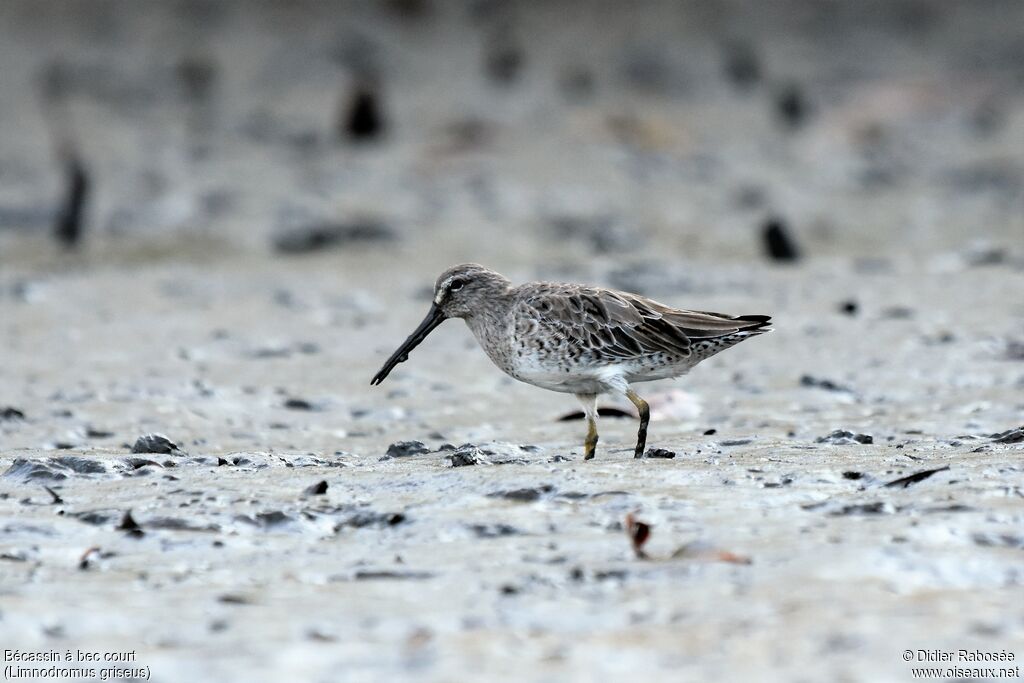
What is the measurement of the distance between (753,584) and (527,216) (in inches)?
499

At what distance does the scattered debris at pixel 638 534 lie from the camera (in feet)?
15.5

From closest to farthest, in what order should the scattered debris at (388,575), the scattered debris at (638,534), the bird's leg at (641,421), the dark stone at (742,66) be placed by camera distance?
1. the scattered debris at (388,575)
2. the scattered debris at (638,534)
3. the bird's leg at (641,421)
4. the dark stone at (742,66)

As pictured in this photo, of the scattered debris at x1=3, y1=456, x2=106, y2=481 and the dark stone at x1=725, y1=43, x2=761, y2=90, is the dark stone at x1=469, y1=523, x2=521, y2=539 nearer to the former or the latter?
the scattered debris at x1=3, y1=456, x2=106, y2=481

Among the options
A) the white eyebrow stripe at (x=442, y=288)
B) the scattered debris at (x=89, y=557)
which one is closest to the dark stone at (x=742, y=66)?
the white eyebrow stripe at (x=442, y=288)

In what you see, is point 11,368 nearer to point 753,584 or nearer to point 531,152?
point 753,584

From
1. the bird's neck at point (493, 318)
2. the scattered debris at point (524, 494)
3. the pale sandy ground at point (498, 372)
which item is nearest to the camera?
the pale sandy ground at point (498, 372)

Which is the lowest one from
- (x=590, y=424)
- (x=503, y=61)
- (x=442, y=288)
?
(x=590, y=424)

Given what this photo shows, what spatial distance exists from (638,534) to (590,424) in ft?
7.52

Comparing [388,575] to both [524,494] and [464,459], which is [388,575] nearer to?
[524,494]

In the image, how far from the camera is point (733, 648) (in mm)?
3928

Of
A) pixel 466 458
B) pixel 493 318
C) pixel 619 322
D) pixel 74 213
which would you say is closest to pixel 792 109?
pixel 74 213

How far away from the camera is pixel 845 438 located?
22.7ft

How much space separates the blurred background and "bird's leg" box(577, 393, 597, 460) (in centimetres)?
744

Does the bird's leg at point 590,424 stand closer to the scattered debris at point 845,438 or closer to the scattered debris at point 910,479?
the scattered debris at point 845,438
